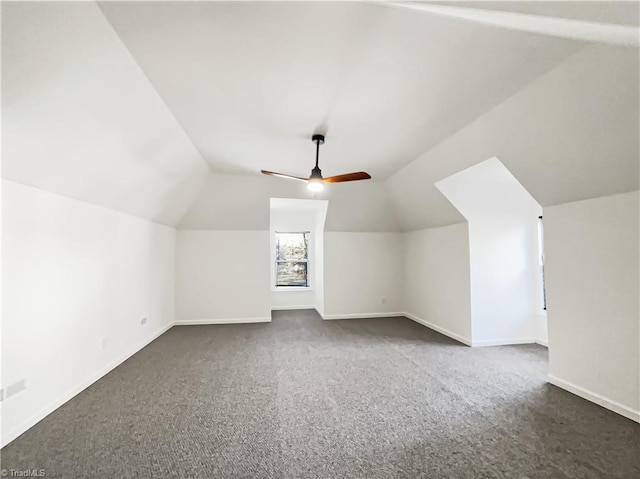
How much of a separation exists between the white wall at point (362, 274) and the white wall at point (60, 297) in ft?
11.6

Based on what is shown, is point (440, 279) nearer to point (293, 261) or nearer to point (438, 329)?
point (438, 329)

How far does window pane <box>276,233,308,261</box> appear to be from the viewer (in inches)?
308

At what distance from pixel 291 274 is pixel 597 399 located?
6.09 metres

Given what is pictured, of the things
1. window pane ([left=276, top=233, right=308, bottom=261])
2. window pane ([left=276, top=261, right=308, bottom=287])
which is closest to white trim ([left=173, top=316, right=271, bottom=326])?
window pane ([left=276, top=261, right=308, bottom=287])

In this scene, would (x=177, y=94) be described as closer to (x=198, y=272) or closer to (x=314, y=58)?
(x=314, y=58)

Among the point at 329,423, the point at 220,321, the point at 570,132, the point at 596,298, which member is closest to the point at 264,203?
the point at 220,321

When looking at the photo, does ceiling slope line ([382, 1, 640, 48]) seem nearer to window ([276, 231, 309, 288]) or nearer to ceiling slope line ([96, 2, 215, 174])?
ceiling slope line ([96, 2, 215, 174])

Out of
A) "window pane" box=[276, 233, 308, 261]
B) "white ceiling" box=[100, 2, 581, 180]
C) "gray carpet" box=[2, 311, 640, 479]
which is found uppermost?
"white ceiling" box=[100, 2, 581, 180]

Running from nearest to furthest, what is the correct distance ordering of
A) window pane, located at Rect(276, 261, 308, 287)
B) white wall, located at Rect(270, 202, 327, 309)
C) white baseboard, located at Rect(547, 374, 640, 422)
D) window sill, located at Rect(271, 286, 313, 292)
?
white baseboard, located at Rect(547, 374, 640, 422) → white wall, located at Rect(270, 202, 327, 309) → window sill, located at Rect(271, 286, 313, 292) → window pane, located at Rect(276, 261, 308, 287)

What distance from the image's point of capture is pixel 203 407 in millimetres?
2691

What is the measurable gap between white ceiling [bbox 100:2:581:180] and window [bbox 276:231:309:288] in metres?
4.61

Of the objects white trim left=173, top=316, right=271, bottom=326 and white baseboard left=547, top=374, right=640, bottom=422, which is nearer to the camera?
white baseboard left=547, top=374, right=640, bottom=422

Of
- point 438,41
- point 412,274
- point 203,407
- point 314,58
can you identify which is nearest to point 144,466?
point 203,407

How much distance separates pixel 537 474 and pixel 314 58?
299cm
